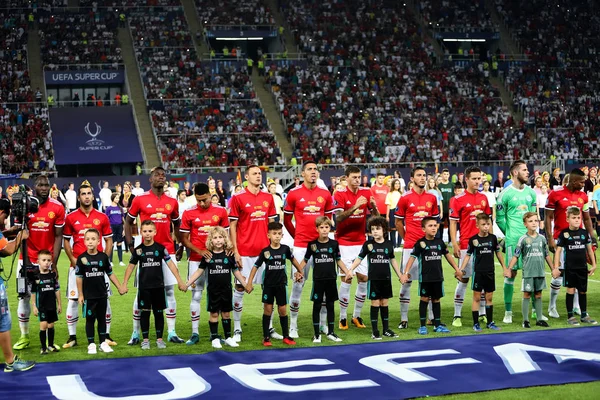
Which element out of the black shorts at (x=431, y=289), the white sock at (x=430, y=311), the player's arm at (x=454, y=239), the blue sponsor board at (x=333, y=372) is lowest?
the blue sponsor board at (x=333, y=372)

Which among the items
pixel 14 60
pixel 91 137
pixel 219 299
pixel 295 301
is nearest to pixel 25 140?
pixel 91 137

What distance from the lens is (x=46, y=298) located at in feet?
33.8

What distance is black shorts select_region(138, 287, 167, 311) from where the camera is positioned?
1031 cm

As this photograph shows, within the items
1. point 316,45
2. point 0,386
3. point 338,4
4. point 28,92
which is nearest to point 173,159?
point 28,92

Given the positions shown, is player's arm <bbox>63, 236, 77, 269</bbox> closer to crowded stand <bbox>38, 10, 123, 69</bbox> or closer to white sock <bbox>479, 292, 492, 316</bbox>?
white sock <bbox>479, 292, 492, 316</bbox>

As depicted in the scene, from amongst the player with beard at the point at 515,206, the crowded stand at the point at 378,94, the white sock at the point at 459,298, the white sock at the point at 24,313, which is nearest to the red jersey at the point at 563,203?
the player with beard at the point at 515,206

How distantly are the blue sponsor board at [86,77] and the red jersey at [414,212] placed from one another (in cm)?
3565

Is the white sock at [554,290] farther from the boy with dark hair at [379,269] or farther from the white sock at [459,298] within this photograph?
the boy with dark hair at [379,269]

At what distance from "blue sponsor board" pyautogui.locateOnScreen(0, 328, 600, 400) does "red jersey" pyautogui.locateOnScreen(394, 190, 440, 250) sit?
1923 mm

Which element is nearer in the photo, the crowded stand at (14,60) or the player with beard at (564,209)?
the player with beard at (564,209)

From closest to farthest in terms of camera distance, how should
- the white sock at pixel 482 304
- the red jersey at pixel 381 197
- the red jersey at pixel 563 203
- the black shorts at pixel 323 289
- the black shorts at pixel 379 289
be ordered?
1. the black shorts at pixel 323 289
2. the black shorts at pixel 379 289
3. the white sock at pixel 482 304
4. the red jersey at pixel 563 203
5. the red jersey at pixel 381 197

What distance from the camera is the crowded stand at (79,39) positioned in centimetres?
4522

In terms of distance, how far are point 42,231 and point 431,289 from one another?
522 centimetres

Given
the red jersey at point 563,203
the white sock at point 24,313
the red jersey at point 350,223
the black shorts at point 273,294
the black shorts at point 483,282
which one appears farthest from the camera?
the red jersey at point 563,203
